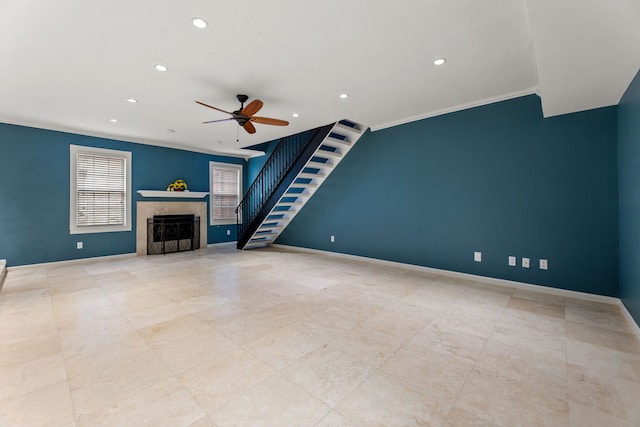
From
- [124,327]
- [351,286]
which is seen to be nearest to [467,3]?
[351,286]

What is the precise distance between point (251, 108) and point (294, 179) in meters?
2.32

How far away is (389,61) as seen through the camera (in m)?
3.03

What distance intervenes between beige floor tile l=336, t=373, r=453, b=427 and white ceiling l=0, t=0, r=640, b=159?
263cm

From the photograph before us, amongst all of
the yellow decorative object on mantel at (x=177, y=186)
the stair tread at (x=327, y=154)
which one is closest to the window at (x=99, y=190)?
the yellow decorative object on mantel at (x=177, y=186)

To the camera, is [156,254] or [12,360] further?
[156,254]

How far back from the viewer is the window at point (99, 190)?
18.9ft

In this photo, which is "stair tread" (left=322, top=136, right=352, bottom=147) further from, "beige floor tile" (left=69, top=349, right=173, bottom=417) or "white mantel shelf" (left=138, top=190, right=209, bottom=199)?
"beige floor tile" (left=69, top=349, right=173, bottom=417)

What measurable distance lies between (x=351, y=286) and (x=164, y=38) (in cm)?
366

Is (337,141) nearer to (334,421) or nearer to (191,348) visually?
(191,348)

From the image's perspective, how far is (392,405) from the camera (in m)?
1.72

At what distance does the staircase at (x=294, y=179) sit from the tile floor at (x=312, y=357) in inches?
103

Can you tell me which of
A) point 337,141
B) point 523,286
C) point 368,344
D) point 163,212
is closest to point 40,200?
point 163,212

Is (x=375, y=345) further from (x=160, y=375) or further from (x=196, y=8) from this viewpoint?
(x=196, y=8)

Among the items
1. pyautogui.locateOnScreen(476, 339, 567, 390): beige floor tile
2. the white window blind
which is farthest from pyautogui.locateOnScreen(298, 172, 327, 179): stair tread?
pyautogui.locateOnScreen(476, 339, 567, 390): beige floor tile
